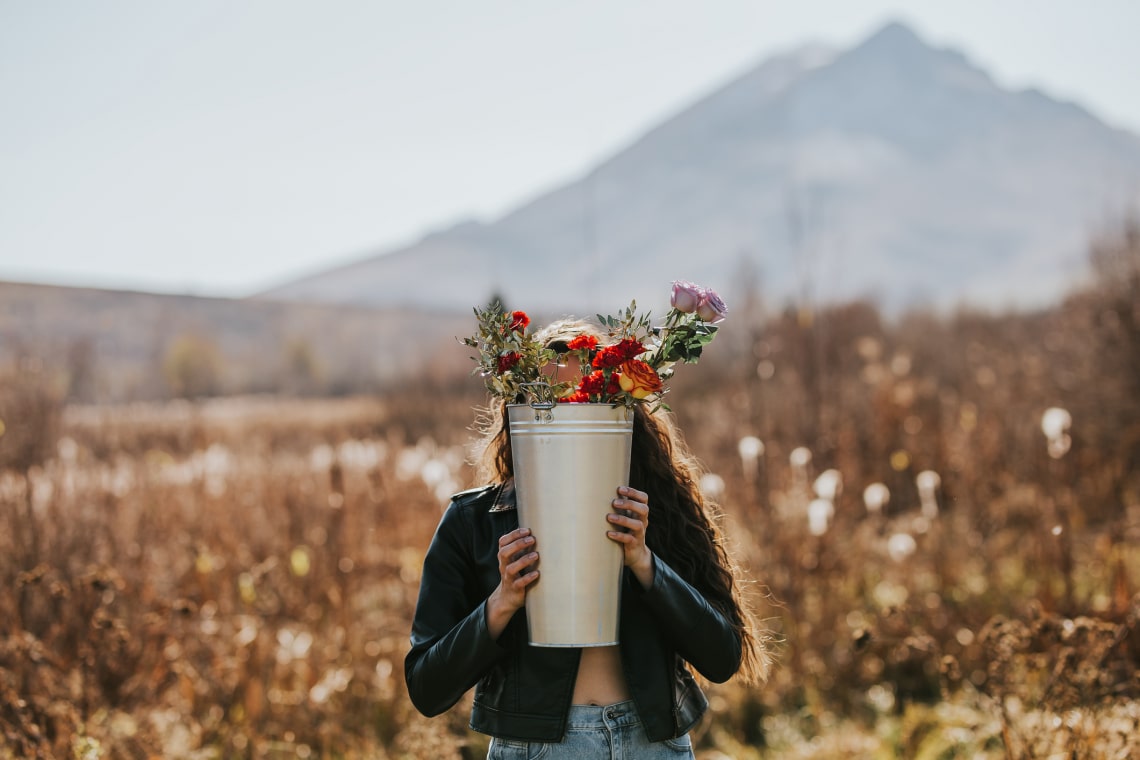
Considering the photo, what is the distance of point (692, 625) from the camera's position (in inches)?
90.8

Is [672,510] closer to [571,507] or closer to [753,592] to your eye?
[571,507]

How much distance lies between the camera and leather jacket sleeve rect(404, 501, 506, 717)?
2.22 meters

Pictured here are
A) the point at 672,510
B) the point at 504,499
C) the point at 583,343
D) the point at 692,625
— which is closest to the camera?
the point at 583,343

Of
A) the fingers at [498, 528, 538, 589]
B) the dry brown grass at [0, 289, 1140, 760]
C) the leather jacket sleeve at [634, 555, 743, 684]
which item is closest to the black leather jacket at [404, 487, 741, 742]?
the leather jacket sleeve at [634, 555, 743, 684]

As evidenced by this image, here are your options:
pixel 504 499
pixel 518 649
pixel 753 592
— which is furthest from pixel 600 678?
pixel 753 592

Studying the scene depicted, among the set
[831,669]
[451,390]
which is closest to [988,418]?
[831,669]

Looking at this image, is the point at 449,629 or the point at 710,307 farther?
the point at 449,629

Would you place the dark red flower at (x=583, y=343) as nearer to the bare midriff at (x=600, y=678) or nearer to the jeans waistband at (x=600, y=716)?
the bare midriff at (x=600, y=678)

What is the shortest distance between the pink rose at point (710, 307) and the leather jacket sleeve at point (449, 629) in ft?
2.60

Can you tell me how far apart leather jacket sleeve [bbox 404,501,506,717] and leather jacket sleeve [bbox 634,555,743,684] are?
1.25 ft

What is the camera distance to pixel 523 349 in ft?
6.96

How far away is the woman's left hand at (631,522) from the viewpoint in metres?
2.12

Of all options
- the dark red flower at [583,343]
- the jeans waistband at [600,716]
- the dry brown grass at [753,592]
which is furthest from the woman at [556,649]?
the dry brown grass at [753,592]

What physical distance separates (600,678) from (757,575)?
4.54 metres
